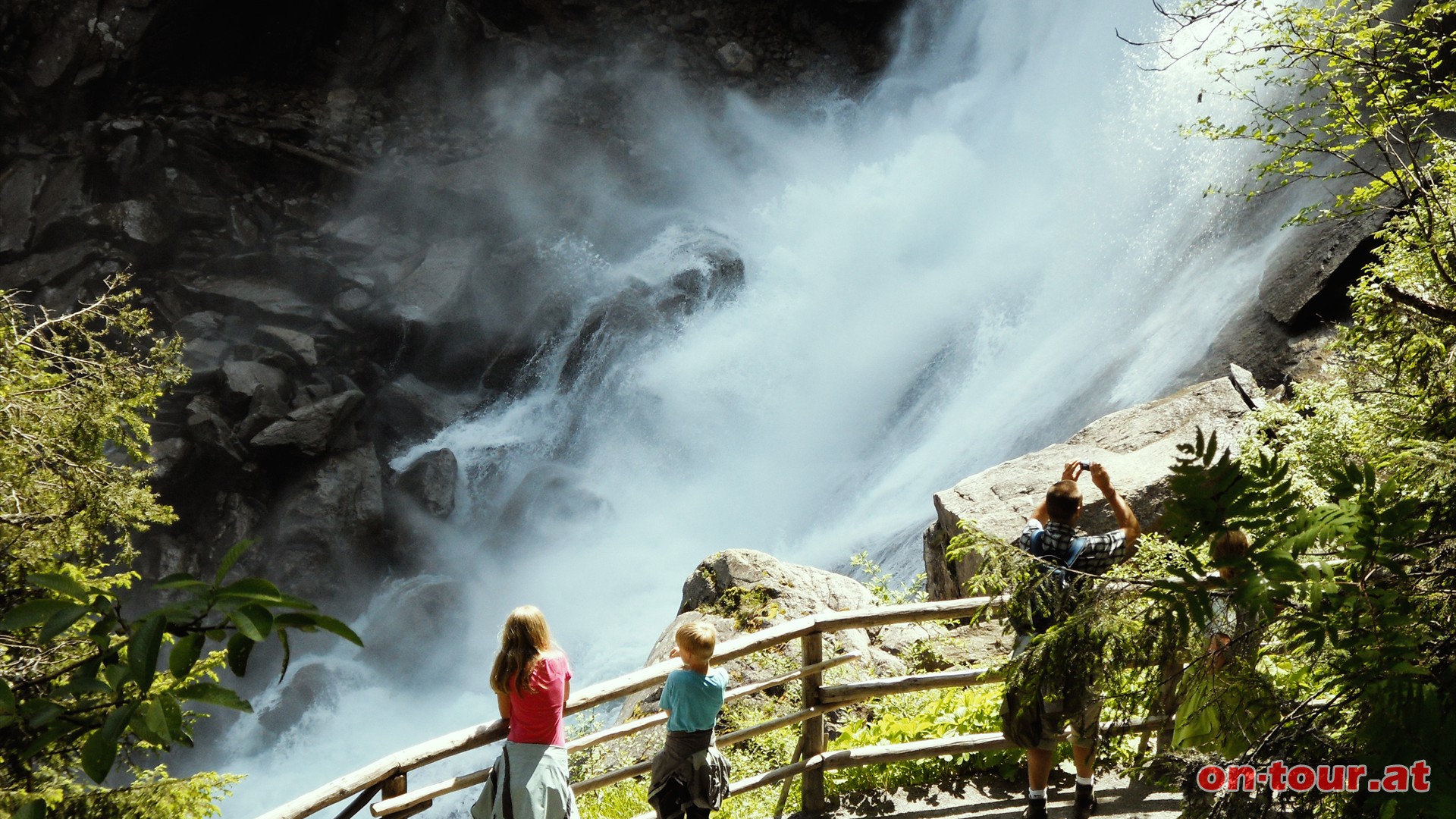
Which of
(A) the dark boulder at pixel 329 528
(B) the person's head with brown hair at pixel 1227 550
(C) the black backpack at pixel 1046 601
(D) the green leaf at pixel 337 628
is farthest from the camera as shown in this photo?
(A) the dark boulder at pixel 329 528

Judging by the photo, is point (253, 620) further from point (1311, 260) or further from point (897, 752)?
point (1311, 260)

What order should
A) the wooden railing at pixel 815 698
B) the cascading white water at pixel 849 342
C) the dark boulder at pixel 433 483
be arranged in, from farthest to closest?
the dark boulder at pixel 433 483
the cascading white water at pixel 849 342
the wooden railing at pixel 815 698

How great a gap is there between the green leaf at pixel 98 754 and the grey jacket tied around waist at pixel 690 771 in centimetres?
277

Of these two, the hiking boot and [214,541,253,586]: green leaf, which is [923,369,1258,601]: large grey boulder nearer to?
the hiking boot

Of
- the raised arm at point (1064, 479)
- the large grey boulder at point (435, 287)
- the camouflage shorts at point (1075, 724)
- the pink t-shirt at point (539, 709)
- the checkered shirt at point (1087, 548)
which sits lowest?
the camouflage shorts at point (1075, 724)

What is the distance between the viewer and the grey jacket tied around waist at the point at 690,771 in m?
3.61

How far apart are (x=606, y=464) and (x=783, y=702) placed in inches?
404

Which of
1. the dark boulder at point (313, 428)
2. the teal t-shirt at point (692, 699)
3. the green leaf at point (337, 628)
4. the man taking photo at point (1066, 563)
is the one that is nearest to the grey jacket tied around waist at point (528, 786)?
the teal t-shirt at point (692, 699)

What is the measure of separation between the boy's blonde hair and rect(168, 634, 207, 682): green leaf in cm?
263

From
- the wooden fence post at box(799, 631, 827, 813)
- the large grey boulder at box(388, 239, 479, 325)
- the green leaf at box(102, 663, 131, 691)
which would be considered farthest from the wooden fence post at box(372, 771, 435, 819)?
the large grey boulder at box(388, 239, 479, 325)

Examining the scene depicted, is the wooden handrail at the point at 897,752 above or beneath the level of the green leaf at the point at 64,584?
beneath

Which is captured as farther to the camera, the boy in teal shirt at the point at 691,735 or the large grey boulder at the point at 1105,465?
the large grey boulder at the point at 1105,465

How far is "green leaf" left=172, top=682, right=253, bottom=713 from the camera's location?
100 cm

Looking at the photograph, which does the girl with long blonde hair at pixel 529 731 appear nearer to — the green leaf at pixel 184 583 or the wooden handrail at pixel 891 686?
the wooden handrail at pixel 891 686
